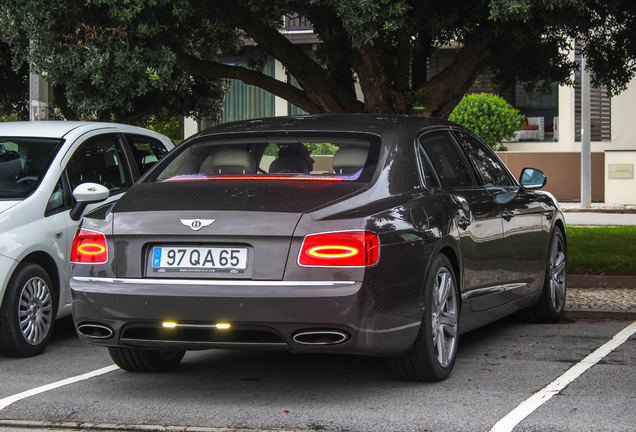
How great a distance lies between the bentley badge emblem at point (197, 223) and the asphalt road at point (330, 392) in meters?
0.95

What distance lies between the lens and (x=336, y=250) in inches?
185

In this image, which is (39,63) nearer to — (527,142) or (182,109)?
(182,109)

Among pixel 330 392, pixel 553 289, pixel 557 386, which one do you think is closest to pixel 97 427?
pixel 330 392

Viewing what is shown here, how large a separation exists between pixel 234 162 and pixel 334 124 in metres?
0.67

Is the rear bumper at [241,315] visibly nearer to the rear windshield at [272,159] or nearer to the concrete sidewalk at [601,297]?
the rear windshield at [272,159]

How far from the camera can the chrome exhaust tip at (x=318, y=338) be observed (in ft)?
15.5

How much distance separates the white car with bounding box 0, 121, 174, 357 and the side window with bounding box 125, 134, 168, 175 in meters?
0.12

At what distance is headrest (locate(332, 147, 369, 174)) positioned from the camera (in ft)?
17.8

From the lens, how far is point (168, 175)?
5762 millimetres

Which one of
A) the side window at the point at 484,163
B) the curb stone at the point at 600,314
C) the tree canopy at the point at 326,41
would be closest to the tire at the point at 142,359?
the side window at the point at 484,163

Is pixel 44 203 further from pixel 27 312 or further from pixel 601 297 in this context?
pixel 601 297

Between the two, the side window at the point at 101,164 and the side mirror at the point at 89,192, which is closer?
the side mirror at the point at 89,192

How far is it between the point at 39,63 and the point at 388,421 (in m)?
6.95

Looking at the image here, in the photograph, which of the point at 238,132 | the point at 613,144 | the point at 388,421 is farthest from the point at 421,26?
the point at 613,144
